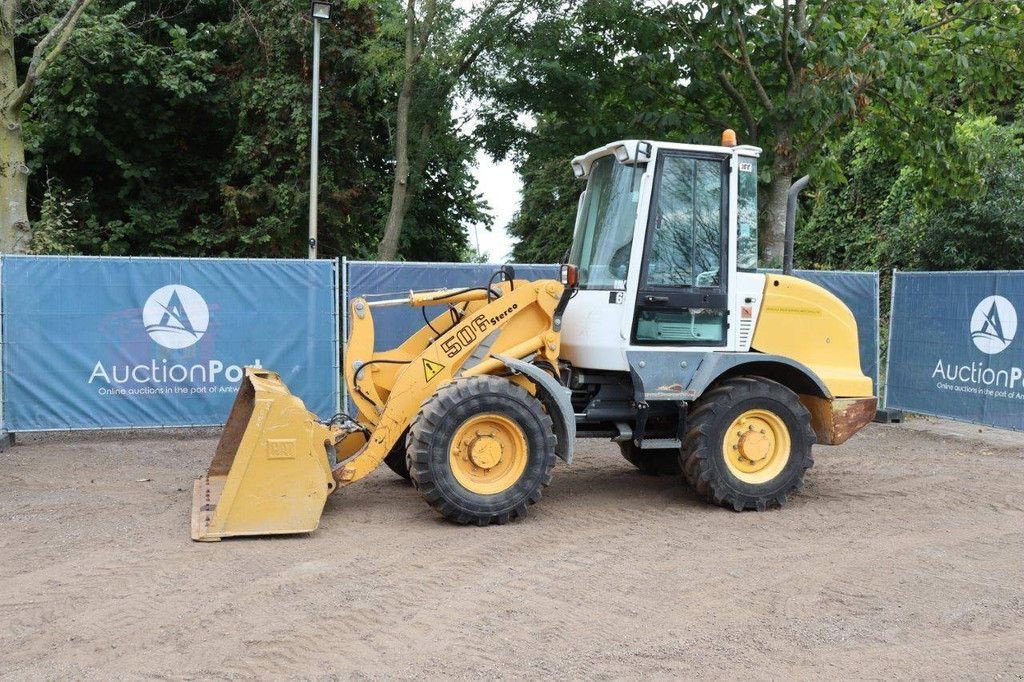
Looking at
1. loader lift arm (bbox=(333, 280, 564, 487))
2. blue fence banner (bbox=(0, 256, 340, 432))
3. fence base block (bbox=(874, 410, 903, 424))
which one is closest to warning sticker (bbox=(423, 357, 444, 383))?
loader lift arm (bbox=(333, 280, 564, 487))

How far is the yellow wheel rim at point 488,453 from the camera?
7.02 m

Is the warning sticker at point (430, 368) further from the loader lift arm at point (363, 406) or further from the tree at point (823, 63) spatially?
the tree at point (823, 63)

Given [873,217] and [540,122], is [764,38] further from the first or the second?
[873,217]

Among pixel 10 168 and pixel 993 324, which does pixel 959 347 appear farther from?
pixel 10 168

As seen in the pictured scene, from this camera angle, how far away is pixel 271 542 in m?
6.55

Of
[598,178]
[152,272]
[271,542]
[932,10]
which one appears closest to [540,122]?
[932,10]

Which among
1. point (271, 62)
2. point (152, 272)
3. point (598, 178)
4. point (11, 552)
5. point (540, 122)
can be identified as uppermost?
point (271, 62)

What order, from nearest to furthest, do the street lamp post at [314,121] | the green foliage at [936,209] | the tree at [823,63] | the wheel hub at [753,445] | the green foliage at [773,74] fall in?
the wheel hub at [753,445] → the tree at [823,63] → the green foliage at [773,74] → the green foliage at [936,209] → the street lamp post at [314,121]

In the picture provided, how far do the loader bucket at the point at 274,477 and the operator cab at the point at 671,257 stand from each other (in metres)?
2.38

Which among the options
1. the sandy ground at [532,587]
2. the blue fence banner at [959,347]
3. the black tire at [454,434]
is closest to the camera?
the sandy ground at [532,587]

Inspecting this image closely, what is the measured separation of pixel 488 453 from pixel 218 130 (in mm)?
16767

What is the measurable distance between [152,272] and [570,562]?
6.74 m

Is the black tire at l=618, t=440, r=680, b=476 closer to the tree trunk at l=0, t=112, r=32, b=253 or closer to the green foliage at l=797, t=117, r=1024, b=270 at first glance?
the green foliage at l=797, t=117, r=1024, b=270

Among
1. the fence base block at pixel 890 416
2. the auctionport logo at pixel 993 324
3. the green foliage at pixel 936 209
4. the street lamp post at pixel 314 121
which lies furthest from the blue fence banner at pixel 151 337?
the green foliage at pixel 936 209
